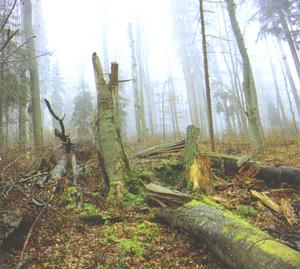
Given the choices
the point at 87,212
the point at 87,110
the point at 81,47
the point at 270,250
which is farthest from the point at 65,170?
the point at 81,47

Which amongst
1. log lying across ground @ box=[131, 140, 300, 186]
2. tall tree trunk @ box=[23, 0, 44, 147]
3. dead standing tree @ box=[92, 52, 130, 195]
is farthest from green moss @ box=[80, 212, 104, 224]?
tall tree trunk @ box=[23, 0, 44, 147]

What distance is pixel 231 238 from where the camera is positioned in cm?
375

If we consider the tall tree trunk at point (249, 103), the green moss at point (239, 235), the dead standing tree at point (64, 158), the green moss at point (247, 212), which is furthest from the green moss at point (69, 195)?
the tall tree trunk at point (249, 103)

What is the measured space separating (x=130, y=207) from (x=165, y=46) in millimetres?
40493

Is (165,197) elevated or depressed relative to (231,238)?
elevated

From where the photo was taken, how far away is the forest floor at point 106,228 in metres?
3.96

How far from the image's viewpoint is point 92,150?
32.1 feet

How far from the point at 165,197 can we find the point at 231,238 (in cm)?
195

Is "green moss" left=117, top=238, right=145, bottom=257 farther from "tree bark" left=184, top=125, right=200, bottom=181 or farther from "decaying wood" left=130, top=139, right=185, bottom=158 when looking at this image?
"decaying wood" left=130, top=139, right=185, bottom=158

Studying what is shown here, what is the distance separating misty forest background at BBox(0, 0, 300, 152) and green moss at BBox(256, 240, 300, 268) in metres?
3.44

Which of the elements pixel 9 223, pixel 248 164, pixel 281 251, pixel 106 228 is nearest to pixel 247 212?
pixel 248 164

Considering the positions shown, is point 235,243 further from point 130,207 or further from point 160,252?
point 130,207

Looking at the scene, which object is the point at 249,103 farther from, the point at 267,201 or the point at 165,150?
the point at 267,201

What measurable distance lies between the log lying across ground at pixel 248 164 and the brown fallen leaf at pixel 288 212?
3.34 feet
